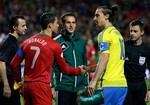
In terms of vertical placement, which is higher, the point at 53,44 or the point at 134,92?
the point at 53,44

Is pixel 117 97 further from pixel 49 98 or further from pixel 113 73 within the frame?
pixel 49 98

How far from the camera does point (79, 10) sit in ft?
95.6

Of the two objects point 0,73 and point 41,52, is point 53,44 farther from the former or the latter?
point 0,73

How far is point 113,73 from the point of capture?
7609 mm

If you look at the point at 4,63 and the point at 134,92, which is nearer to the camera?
the point at 4,63

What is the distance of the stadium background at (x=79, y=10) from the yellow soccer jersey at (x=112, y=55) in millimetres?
18159

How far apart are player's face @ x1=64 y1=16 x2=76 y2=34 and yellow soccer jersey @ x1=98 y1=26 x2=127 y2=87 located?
52.6 inches

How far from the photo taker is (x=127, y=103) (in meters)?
9.05

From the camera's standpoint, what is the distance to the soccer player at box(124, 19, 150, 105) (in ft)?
29.6

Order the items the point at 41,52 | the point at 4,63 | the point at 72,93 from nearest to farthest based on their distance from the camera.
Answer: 1. the point at 41,52
2. the point at 4,63
3. the point at 72,93

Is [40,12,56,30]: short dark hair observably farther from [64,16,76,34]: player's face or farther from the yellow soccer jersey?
[64,16,76,34]: player's face

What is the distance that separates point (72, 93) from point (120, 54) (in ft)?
5.11

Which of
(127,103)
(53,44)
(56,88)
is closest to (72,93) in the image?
(56,88)

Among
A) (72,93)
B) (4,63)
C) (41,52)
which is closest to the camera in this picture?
(41,52)
